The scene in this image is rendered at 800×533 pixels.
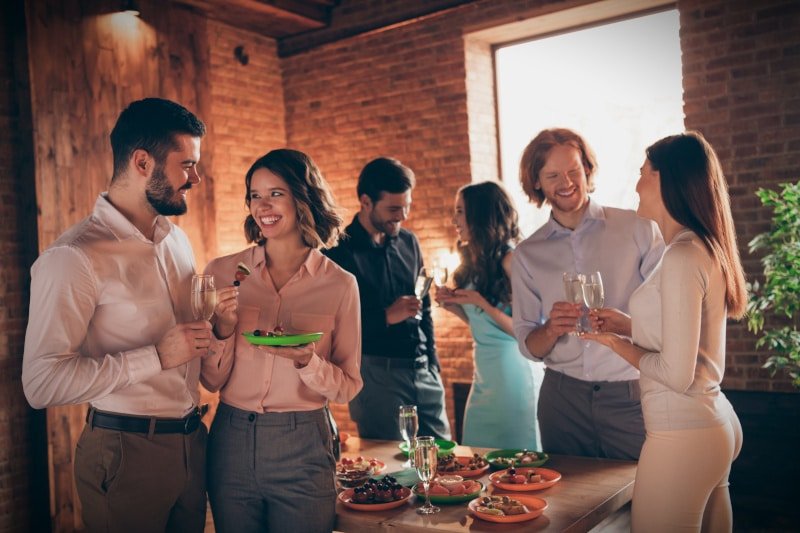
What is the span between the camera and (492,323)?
4141mm

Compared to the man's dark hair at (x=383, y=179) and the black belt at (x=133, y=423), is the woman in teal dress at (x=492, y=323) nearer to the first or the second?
the man's dark hair at (x=383, y=179)

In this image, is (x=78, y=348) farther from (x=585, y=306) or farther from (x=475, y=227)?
(x=475, y=227)

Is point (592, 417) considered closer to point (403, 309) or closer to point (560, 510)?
point (560, 510)

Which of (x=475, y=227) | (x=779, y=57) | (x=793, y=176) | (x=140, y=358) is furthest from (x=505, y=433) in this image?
(x=779, y=57)

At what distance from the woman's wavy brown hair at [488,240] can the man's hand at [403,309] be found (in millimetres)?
351

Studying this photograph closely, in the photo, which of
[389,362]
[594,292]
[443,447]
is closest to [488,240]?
[389,362]

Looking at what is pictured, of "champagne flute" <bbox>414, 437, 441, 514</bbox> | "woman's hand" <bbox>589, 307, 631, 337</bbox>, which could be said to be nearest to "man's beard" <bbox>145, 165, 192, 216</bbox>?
"champagne flute" <bbox>414, 437, 441, 514</bbox>

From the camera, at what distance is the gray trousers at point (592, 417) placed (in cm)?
308

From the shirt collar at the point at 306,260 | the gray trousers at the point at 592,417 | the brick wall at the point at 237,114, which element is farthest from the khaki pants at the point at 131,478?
the brick wall at the point at 237,114

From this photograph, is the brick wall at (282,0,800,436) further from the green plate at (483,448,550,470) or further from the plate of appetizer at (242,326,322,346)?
the plate of appetizer at (242,326,322,346)

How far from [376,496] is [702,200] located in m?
1.48

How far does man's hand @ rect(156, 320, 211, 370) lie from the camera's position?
238cm

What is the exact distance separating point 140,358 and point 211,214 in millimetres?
4396

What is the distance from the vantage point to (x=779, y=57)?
5074 millimetres
